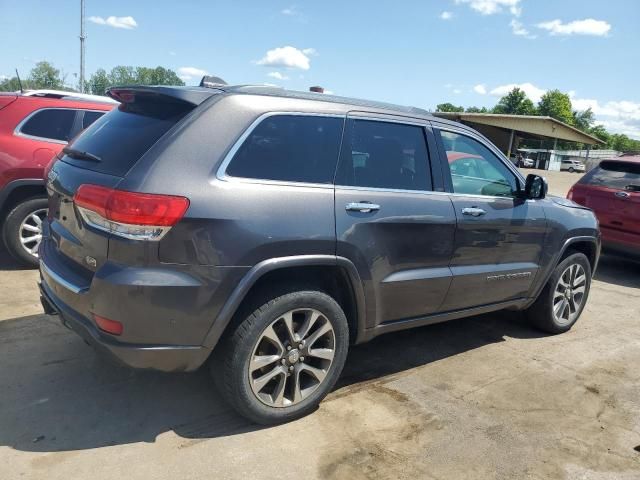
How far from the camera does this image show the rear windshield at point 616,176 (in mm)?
7516

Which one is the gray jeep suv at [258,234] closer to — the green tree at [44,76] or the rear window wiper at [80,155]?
the rear window wiper at [80,155]

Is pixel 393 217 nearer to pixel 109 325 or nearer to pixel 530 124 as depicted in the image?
pixel 109 325

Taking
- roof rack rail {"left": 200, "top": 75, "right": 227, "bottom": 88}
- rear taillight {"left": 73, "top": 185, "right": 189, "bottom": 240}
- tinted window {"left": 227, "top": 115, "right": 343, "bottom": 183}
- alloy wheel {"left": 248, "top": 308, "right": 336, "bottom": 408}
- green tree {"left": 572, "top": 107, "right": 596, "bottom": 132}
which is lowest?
alloy wheel {"left": 248, "top": 308, "right": 336, "bottom": 408}

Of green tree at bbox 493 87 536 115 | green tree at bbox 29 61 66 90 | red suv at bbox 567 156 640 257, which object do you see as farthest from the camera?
green tree at bbox 493 87 536 115

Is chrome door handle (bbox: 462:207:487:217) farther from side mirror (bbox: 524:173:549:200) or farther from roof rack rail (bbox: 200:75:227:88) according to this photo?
roof rack rail (bbox: 200:75:227:88)

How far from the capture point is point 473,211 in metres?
3.89

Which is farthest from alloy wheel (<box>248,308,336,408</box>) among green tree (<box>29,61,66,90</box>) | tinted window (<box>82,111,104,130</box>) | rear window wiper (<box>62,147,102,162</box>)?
green tree (<box>29,61,66,90</box>)

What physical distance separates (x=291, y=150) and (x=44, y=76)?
260 ft

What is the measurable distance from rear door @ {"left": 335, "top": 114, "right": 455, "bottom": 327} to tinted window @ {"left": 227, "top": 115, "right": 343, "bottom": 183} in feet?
0.35

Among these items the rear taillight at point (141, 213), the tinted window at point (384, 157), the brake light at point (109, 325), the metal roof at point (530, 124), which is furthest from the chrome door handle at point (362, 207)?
the metal roof at point (530, 124)

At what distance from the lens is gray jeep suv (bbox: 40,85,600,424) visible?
104 inches

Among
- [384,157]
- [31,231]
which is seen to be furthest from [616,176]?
[31,231]

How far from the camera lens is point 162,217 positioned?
2588 mm

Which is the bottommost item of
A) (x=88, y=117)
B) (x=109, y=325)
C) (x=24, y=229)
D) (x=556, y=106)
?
(x=24, y=229)
